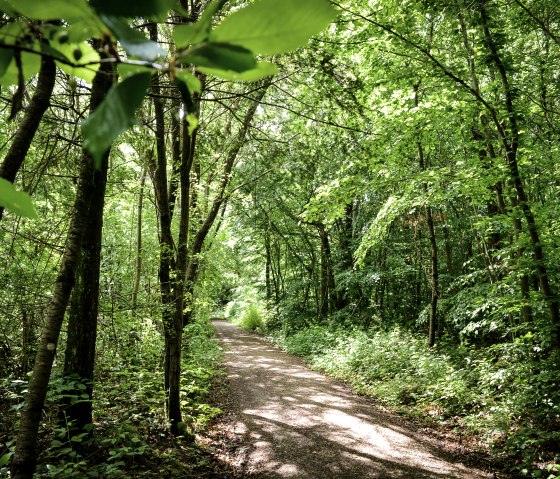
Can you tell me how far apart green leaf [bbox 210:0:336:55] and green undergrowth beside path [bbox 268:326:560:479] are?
5533mm

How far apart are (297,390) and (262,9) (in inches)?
360

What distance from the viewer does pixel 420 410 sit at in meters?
6.95

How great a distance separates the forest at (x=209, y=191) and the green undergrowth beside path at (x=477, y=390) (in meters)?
0.04

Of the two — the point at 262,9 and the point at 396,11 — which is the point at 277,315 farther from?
the point at 262,9

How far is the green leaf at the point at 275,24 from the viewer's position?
0.37m

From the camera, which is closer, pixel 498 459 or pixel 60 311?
pixel 60 311

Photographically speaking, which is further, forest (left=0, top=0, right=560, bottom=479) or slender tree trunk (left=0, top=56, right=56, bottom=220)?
slender tree trunk (left=0, top=56, right=56, bottom=220)

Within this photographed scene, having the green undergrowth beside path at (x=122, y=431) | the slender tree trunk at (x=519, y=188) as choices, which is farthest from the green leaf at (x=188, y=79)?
the slender tree trunk at (x=519, y=188)

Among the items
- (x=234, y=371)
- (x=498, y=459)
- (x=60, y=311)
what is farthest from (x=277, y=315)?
(x=60, y=311)

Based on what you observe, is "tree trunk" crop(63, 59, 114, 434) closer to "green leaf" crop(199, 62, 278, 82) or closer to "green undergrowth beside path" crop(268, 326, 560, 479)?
"green leaf" crop(199, 62, 278, 82)

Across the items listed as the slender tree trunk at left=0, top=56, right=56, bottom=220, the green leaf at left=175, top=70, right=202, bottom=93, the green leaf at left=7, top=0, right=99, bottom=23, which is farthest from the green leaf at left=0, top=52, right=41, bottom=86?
the slender tree trunk at left=0, top=56, right=56, bottom=220

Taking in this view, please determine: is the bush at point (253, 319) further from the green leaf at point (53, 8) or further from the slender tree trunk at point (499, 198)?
the green leaf at point (53, 8)

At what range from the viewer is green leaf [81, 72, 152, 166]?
356 millimetres

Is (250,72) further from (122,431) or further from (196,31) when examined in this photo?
(122,431)
